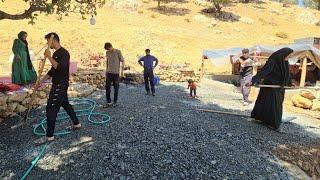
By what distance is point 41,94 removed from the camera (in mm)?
10078

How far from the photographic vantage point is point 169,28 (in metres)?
33.6

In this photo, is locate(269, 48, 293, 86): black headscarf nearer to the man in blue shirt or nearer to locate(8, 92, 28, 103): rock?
the man in blue shirt

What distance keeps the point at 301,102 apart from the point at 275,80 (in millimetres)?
7219

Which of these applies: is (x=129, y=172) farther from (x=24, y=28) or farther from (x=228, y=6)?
(x=228, y=6)

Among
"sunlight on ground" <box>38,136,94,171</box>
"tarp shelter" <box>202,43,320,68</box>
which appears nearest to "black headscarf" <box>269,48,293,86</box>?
"sunlight on ground" <box>38,136,94,171</box>

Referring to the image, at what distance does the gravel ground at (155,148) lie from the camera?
5.75 metres

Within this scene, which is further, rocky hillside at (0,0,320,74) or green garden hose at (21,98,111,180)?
rocky hillside at (0,0,320,74)

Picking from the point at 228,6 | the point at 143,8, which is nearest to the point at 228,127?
the point at 143,8

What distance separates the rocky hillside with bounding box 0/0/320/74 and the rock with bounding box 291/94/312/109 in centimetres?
913

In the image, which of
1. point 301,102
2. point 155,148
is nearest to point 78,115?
point 155,148

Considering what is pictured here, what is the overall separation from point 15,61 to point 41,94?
1.49 meters

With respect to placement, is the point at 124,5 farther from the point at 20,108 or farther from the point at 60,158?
the point at 60,158

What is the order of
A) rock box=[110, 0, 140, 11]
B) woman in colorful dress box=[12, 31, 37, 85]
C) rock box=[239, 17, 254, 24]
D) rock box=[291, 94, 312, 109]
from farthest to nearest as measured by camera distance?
rock box=[239, 17, 254, 24]
rock box=[110, 0, 140, 11]
rock box=[291, 94, 312, 109]
woman in colorful dress box=[12, 31, 37, 85]

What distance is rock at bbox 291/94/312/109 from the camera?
15.0 m
